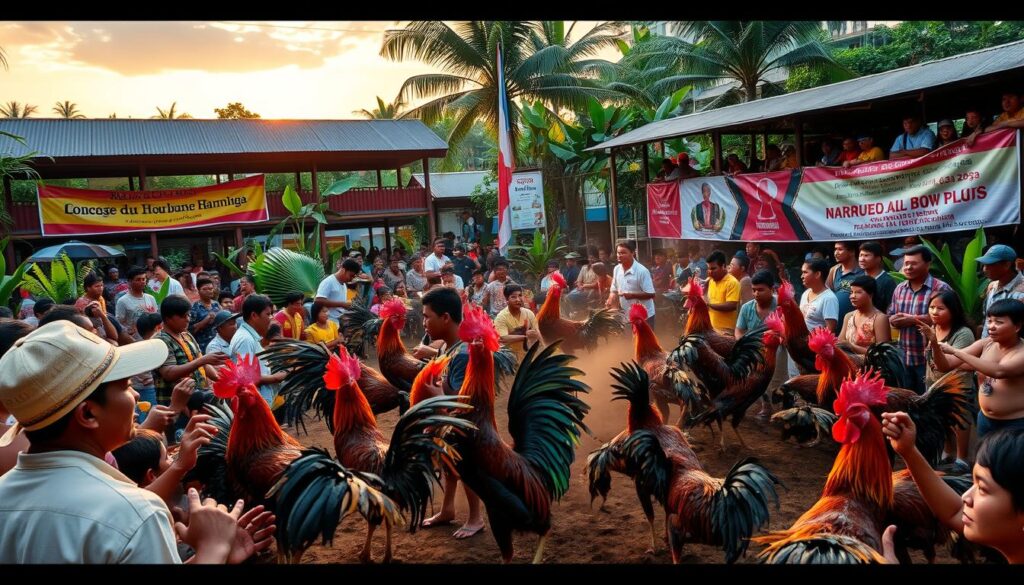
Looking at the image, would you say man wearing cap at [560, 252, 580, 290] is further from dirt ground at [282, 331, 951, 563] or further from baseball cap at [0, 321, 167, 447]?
baseball cap at [0, 321, 167, 447]

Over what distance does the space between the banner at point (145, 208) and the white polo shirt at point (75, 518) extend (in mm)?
18181

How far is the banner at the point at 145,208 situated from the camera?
17.0 meters

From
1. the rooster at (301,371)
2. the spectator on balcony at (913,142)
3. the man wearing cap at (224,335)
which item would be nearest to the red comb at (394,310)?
the rooster at (301,371)

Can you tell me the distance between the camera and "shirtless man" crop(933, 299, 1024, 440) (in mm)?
3877

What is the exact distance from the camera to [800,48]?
71.0 ft

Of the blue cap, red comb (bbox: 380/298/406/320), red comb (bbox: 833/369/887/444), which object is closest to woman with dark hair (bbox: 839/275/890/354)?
the blue cap

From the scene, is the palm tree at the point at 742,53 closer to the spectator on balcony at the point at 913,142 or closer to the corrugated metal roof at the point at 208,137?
the corrugated metal roof at the point at 208,137

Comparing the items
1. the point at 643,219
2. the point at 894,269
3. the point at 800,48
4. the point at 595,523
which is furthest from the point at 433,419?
the point at 800,48

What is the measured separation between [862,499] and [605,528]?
7.10ft

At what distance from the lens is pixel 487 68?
75.2 ft

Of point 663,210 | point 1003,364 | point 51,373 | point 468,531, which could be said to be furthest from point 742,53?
point 51,373

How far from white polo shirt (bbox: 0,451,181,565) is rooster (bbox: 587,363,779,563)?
2776 mm

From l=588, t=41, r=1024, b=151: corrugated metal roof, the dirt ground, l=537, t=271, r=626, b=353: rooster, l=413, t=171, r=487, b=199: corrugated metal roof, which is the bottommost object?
the dirt ground
